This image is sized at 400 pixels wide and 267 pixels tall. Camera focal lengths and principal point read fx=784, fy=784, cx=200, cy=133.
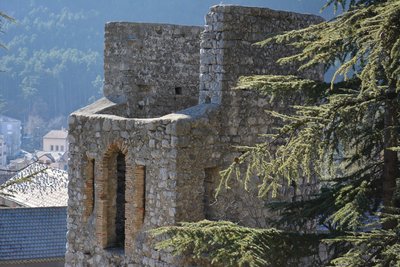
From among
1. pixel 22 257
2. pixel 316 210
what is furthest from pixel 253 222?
pixel 22 257

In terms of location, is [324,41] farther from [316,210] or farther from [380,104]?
[316,210]

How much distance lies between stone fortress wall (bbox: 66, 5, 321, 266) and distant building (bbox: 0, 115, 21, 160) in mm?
73086

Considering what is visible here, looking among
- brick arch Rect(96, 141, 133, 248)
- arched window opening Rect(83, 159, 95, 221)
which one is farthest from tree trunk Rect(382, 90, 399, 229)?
arched window opening Rect(83, 159, 95, 221)

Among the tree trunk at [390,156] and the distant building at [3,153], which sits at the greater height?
the tree trunk at [390,156]

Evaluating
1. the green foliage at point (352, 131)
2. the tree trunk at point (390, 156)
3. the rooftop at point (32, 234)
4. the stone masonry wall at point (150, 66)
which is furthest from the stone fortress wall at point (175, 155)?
the rooftop at point (32, 234)

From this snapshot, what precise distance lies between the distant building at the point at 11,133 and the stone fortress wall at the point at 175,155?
73086 millimetres

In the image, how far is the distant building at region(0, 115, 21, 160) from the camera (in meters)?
83.5

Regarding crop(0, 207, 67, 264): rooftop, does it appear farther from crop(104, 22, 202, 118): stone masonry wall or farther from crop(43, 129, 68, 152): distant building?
crop(43, 129, 68, 152): distant building

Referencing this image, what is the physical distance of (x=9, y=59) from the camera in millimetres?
91312

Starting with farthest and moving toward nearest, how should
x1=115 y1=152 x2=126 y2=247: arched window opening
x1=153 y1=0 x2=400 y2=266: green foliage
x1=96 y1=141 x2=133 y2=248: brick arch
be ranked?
x1=115 y1=152 x2=126 y2=247: arched window opening, x1=96 y1=141 x2=133 y2=248: brick arch, x1=153 y1=0 x2=400 y2=266: green foliage

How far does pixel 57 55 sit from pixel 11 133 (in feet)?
49.7

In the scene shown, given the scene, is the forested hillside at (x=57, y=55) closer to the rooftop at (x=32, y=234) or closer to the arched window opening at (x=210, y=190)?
the rooftop at (x=32, y=234)

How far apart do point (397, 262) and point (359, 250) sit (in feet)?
1.55

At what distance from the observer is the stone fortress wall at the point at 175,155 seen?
30.9ft
